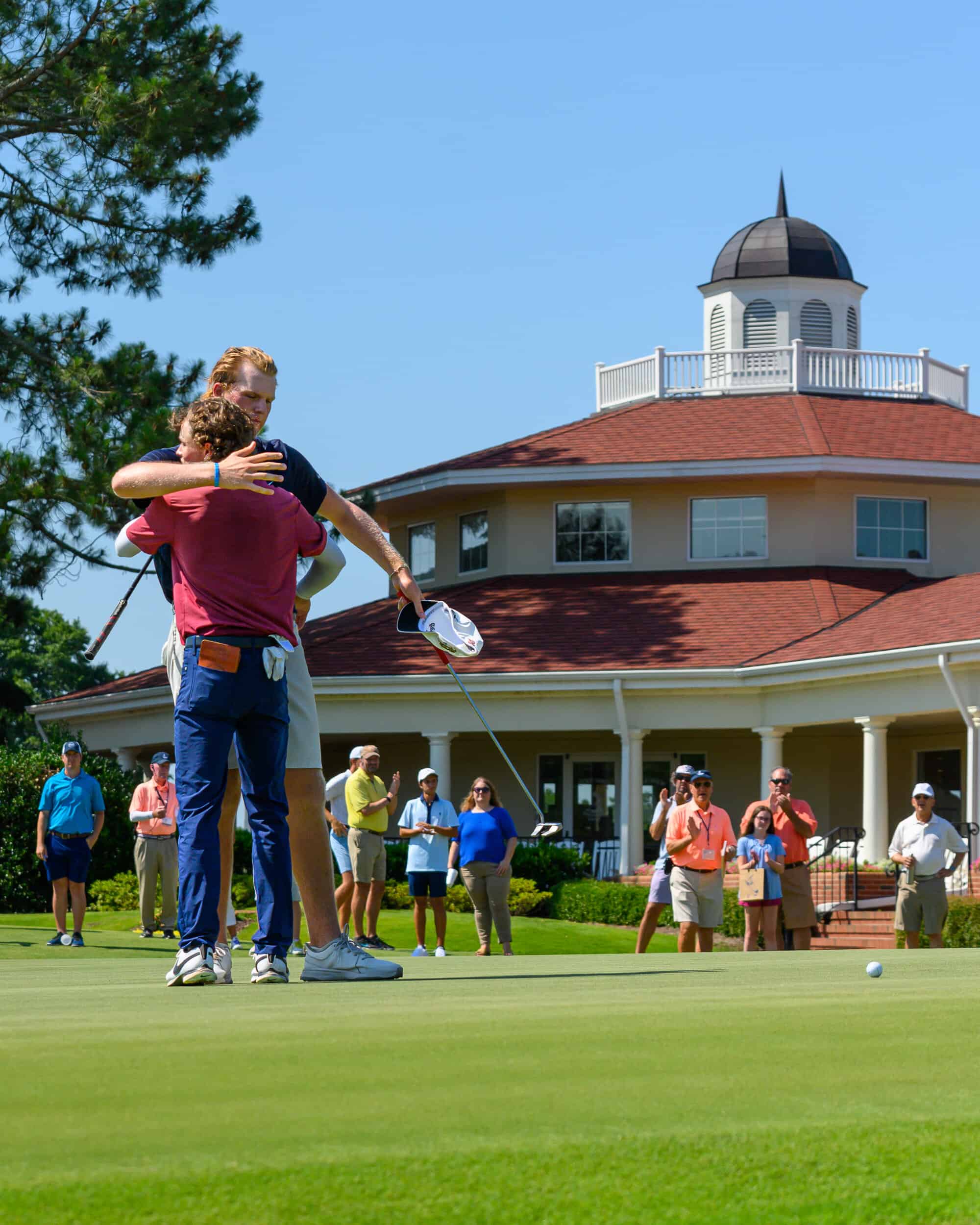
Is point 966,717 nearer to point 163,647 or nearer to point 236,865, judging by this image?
point 236,865

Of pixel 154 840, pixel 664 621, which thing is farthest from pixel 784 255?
pixel 154 840

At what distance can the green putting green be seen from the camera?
258cm

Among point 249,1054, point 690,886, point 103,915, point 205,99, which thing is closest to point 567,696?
point 103,915

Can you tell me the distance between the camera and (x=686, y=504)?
30.9 meters

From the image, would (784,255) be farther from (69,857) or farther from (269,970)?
(269,970)

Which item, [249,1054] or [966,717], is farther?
[966,717]

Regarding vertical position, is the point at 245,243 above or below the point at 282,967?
above

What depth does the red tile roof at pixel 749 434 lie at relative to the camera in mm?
30625

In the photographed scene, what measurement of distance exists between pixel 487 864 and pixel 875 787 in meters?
10.8

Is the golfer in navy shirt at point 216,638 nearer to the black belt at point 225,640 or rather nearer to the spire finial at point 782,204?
the black belt at point 225,640

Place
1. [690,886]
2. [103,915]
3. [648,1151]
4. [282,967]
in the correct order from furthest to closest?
[103,915] → [690,886] → [282,967] → [648,1151]

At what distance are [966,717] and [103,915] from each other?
11714 mm

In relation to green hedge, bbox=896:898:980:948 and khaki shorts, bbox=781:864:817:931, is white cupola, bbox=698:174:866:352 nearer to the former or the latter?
green hedge, bbox=896:898:980:948

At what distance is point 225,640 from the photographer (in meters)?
5.80
